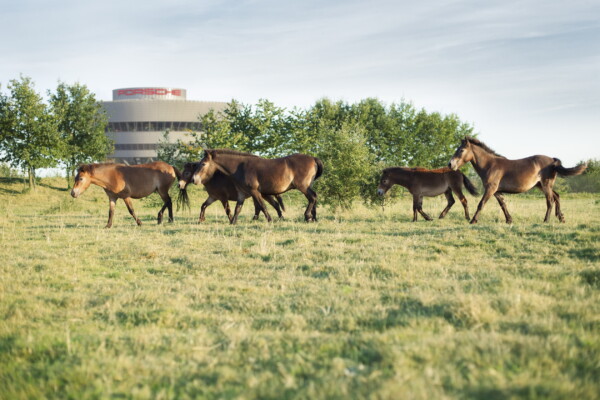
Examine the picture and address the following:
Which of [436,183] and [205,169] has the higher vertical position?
[205,169]

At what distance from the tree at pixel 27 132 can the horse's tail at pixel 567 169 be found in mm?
35683

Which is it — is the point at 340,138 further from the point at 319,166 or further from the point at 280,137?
the point at 280,137

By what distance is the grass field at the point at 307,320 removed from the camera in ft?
12.8

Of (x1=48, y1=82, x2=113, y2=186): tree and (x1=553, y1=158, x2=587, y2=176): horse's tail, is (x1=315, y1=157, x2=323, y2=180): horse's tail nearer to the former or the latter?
(x1=553, y1=158, x2=587, y2=176): horse's tail

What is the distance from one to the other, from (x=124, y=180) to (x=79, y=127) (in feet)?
101

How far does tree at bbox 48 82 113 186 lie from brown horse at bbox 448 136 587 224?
36.5 m

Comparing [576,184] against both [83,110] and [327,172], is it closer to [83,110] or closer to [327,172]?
[327,172]

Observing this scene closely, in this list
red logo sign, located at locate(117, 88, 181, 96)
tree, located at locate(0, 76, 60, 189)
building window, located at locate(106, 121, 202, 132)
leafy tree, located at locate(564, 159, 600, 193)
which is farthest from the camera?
red logo sign, located at locate(117, 88, 181, 96)

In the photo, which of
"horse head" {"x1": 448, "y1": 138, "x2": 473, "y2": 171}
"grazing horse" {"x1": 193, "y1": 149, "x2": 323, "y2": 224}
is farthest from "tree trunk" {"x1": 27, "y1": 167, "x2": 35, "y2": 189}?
"horse head" {"x1": 448, "y1": 138, "x2": 473, "y2": 171}

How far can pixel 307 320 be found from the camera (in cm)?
560

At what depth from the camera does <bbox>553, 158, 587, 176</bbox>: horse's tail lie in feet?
50.9

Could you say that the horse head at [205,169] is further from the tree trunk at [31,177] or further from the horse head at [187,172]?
the tree trunk at [31,177]

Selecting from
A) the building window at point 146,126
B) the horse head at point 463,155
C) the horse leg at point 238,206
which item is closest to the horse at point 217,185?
the horse leg at point 238,206

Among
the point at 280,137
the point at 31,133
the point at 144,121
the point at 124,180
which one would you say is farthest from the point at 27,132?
the point at 144,121
